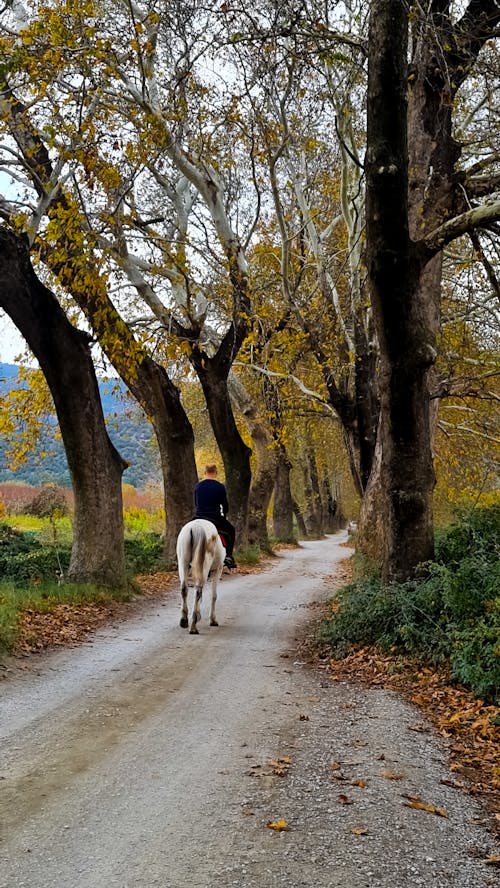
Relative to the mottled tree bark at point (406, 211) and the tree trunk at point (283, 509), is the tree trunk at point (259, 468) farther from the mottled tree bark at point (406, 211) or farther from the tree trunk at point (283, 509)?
the mottled tree bark at point (406, 211)

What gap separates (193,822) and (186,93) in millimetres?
13241

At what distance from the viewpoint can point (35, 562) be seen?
16984 millimetres

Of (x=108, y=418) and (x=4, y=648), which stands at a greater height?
(x=108, y=418)

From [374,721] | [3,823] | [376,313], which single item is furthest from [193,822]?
[376,313]

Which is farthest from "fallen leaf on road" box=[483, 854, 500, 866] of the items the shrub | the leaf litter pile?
the shrub

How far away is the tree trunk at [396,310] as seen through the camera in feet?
28.1

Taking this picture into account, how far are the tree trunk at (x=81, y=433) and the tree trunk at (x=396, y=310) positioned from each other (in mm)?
5944

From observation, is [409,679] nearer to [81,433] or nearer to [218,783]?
[218,783]

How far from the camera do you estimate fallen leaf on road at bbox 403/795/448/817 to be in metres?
4.71

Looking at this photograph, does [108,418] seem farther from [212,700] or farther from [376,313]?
[212,700]

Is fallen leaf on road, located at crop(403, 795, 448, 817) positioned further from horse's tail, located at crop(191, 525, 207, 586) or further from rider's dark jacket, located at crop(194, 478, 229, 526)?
rider's dark jacket, located at crop(194, 478, 229, 526)

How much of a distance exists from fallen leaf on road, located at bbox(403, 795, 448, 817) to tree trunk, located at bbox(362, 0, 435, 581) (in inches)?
214

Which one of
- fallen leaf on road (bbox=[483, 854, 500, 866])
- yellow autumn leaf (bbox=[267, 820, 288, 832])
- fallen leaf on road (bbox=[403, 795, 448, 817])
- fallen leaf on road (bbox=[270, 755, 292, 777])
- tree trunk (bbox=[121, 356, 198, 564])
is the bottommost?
fallen leaf on road (bbox=[483, 854, 500, 866])

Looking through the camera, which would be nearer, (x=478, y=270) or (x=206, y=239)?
(x=478, y=270)
